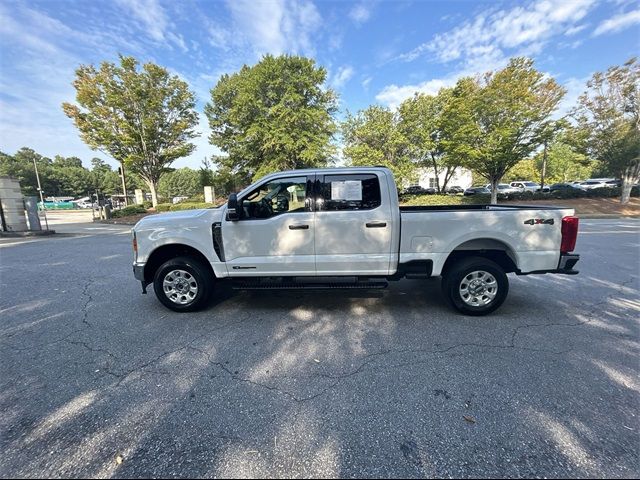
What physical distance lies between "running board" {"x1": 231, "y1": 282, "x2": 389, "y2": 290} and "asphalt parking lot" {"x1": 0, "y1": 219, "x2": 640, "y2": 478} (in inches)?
15.7

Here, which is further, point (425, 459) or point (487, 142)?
point (487, 142)

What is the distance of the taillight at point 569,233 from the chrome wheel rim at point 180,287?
5026 millimetres

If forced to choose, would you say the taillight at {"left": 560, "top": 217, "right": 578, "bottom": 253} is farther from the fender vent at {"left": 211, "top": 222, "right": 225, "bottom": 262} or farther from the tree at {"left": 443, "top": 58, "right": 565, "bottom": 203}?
the tree at {"left": 443, "top": 58, "right": 565, "bottom": 203}

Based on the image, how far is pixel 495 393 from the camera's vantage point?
245cm

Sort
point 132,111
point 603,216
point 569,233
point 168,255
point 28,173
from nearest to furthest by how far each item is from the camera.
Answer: point 569,233, point 168,255, point 603,216, point 132,111, point 28,173

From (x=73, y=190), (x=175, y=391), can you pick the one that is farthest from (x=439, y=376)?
(x=73, y=190)

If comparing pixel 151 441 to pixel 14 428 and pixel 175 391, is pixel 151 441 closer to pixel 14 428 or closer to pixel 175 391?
pixel 175 391

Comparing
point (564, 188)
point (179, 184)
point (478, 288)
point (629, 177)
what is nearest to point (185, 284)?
point (478, 288)

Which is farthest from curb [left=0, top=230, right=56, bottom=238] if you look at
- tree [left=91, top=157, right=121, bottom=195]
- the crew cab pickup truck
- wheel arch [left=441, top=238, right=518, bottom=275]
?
tree [left=91, top=157, right=121, bottom=195]

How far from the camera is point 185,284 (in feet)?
13.6

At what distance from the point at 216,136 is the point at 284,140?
392 inches

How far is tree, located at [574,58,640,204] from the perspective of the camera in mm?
19469

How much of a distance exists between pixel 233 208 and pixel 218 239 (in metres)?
0.52

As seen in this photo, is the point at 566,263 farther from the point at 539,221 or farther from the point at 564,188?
the point at 564,188
